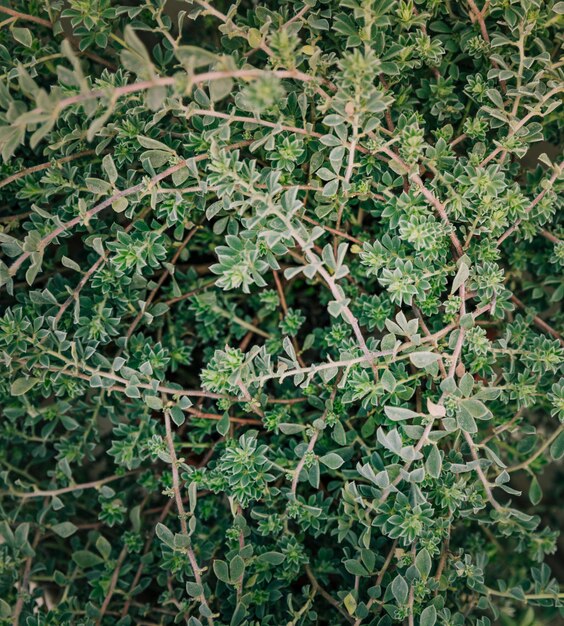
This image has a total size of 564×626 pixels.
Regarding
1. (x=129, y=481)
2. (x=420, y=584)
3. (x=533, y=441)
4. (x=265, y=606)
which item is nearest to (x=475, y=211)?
(x=533, y=441)

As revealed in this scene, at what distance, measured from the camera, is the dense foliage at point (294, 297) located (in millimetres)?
1002

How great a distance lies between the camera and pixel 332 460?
1.04 meters

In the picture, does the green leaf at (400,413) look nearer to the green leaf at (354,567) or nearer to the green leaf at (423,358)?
the green leaf at (423,358)

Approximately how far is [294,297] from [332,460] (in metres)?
0.43

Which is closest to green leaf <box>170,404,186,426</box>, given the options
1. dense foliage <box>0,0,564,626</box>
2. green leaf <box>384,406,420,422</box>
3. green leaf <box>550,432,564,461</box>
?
dense foliage <box>0,0,564,626</box>

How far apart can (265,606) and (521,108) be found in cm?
104

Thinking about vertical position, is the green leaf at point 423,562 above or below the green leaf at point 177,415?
below

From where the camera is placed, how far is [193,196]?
1118 millimetres

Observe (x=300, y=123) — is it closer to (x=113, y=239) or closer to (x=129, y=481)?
(x=113, y=239)

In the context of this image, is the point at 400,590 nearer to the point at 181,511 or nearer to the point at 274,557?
the point at 274,557

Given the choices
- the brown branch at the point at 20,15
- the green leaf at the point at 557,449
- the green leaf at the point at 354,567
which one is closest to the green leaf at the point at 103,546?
the green leaf at the point at 354,567

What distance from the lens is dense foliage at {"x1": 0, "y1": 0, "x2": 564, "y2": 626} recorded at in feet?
3.29

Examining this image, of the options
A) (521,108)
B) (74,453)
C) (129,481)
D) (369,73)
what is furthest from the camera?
(129,481)

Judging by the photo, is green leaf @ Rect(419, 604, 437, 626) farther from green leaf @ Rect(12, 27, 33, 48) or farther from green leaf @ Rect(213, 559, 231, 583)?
green leaf @ Rect(12, 27, 33, 48)
